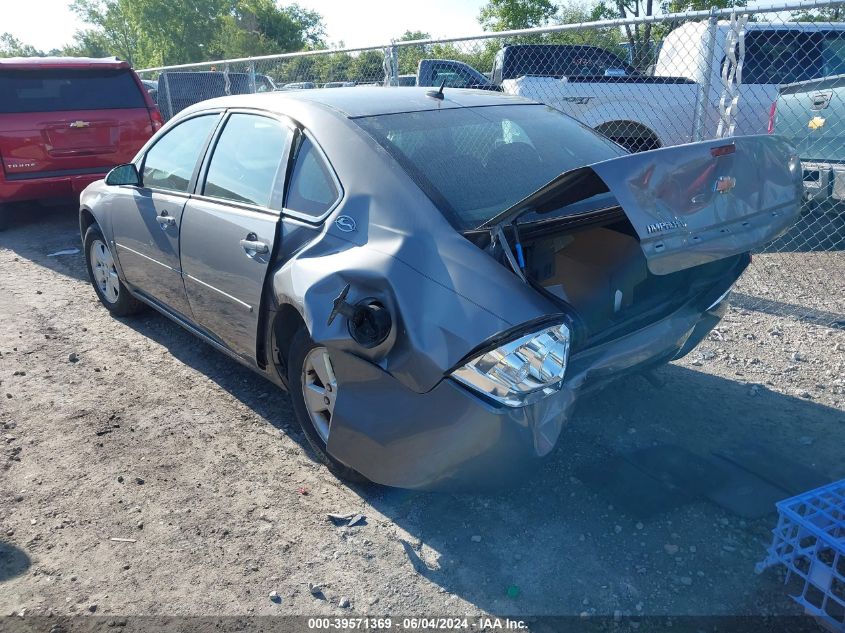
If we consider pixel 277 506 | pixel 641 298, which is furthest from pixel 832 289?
pixel 277 506

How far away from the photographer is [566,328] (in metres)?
2.56

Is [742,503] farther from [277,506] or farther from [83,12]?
[83,12]

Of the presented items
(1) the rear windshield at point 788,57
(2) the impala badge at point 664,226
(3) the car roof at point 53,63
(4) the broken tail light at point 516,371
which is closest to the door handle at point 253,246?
(4) the broken tail light at point 516,371

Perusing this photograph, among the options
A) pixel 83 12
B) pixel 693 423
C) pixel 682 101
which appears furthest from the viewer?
pixel 83 12

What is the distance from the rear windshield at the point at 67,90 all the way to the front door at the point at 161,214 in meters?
4.22

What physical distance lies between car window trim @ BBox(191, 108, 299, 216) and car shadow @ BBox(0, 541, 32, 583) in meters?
1.80

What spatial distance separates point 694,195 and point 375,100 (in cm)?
177

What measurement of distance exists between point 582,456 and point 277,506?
1.42 meters

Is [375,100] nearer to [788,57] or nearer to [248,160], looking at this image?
[248,160]

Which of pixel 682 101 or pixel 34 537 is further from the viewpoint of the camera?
pixel 682 101

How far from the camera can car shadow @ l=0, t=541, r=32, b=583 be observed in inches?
111

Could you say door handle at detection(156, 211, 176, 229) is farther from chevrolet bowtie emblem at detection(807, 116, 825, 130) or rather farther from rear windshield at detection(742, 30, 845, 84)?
rear windshield at detection(742, 30, 845, 84)

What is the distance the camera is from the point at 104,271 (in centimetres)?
560

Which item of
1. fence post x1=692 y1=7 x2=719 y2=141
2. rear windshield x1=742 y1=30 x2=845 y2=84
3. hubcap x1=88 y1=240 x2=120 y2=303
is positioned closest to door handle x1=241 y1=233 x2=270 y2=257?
hubcap x1=88 y1=240 x2=120 y2=303
